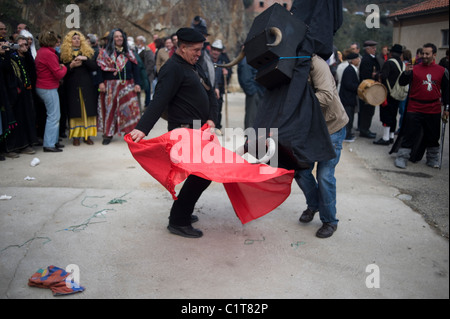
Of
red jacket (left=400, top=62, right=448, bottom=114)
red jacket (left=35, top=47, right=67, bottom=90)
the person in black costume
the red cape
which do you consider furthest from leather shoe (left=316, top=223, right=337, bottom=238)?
red jacket (left=35, top=47, right=67, bottom=90)

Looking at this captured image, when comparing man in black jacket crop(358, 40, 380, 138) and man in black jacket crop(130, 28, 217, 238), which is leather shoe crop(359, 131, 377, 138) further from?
man in black jacket crop(130, 28, 217, 238)

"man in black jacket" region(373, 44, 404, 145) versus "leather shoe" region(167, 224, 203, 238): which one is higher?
"man in black jacket" region(373, 44, 404, 145)

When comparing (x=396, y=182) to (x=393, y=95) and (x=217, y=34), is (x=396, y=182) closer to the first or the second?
(x=393, y=95)

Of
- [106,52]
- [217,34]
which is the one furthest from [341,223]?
[217,34]

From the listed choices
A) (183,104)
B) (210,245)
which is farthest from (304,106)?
(210,245)

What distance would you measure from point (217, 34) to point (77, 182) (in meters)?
19.1

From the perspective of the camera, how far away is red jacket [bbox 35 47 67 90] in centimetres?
700

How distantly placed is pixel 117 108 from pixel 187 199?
4679mm

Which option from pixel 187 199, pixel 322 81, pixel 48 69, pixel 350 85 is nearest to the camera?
pixel 322 81

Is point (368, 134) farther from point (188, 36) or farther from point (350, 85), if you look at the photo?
point (188, 36)

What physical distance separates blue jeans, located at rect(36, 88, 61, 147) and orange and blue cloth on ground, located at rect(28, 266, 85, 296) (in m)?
4.57

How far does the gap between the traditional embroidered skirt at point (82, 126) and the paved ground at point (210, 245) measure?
213cm

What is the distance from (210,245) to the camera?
12.7 ft

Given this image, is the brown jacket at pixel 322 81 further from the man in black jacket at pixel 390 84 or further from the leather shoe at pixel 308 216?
the man in black jacket at pixel 390 84
